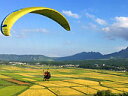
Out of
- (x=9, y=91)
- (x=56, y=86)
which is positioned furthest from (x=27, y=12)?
(x=56, y=86)

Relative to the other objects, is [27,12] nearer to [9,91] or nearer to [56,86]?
[9,91]

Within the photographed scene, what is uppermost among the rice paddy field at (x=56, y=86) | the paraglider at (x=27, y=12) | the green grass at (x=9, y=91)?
the paraglider at (x=27, y=12)

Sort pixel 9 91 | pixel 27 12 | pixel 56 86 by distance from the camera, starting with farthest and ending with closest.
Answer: pixel 56 86 < pixel 9 91 < pixel 27 12

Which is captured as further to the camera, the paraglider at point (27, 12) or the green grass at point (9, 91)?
the green grass at point (9, 91)

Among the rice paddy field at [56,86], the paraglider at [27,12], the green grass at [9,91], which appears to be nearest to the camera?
the paraglider at [27,12]

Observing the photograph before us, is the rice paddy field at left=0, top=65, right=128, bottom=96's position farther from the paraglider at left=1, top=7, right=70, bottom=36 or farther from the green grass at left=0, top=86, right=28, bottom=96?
the paraglider at left=1, top=7, right=70, bottom=36

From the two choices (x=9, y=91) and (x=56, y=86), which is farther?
(x=56, y=86)

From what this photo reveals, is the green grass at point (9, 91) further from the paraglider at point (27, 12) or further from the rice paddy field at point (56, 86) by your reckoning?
the paraglider at point (27, 12)

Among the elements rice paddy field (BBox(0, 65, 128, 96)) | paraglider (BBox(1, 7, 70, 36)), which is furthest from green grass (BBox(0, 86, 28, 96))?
paraglider (BBox(1, 7, 70, 36))

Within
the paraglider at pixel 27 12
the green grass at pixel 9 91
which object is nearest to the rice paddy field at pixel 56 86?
the green grass at pixel 9 91
